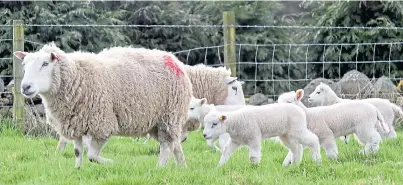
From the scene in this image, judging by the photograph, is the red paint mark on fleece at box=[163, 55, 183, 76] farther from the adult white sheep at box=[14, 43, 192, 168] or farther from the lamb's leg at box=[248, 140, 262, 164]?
the lamb's leg at box=[248, 140, 262, 164]

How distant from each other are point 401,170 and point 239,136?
186 centimetres

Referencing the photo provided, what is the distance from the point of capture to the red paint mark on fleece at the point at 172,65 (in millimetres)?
8518

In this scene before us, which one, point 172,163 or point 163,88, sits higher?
point 163,88

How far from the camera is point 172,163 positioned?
28.1 feet

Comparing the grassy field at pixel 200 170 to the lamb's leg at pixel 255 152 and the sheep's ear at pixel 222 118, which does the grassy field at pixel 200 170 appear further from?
the sheep's ear at pixel 222 118

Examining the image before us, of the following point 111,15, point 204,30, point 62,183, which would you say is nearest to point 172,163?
point 62,183

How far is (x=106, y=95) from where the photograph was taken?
7762 millimetres

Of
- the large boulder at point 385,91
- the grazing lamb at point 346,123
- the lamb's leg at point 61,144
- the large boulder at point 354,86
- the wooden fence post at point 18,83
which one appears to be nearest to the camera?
the grazing lamb at point 346,123

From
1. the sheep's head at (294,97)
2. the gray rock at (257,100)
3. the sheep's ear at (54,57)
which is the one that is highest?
the sheep's ear at (54,57)

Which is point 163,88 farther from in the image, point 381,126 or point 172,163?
point 381,126

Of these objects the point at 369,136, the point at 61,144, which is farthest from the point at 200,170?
the point at 61,144

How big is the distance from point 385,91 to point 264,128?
513cm

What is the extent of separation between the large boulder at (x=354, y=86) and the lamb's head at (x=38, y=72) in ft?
21.2

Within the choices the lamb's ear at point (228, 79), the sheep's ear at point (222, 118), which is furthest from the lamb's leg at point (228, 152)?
the lamb's ear at point (228, 79)
